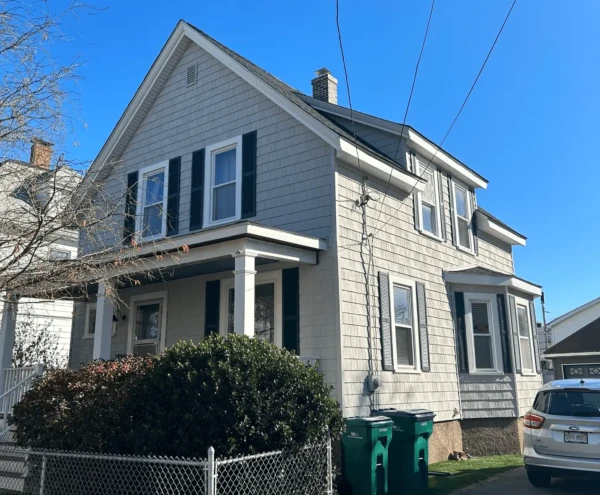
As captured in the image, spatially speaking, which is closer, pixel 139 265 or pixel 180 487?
pixel 180 487

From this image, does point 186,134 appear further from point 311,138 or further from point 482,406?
point 482,406

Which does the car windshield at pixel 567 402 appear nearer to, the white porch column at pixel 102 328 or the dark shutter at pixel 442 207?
the dark shutter at pixel 442 207

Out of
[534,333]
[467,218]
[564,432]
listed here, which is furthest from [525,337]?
[564,432]

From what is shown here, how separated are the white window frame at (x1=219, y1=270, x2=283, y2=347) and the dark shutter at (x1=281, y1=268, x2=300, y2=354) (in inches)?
3.7

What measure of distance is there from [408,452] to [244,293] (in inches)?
131

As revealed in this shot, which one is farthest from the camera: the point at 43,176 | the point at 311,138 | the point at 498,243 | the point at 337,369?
the point at 498,243

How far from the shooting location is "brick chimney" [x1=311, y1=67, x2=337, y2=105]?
→ 1472 cm

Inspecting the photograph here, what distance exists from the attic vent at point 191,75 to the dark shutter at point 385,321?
6.42m

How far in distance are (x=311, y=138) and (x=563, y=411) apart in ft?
20.2

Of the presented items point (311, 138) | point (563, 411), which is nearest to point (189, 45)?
point (311, 138)

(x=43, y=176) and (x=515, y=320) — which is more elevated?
(x=43, y=176)

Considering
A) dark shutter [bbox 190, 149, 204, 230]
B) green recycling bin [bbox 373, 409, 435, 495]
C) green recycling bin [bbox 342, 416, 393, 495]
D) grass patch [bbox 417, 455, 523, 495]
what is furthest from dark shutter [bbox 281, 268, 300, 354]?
grass patch [bbox 417, 455, 523, 495]

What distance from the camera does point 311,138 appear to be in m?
10.6

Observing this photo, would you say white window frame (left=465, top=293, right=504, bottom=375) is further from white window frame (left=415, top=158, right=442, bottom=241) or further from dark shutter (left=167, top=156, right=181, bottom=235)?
dark shutter (left=167, top=156, right=181, bottom=235)
